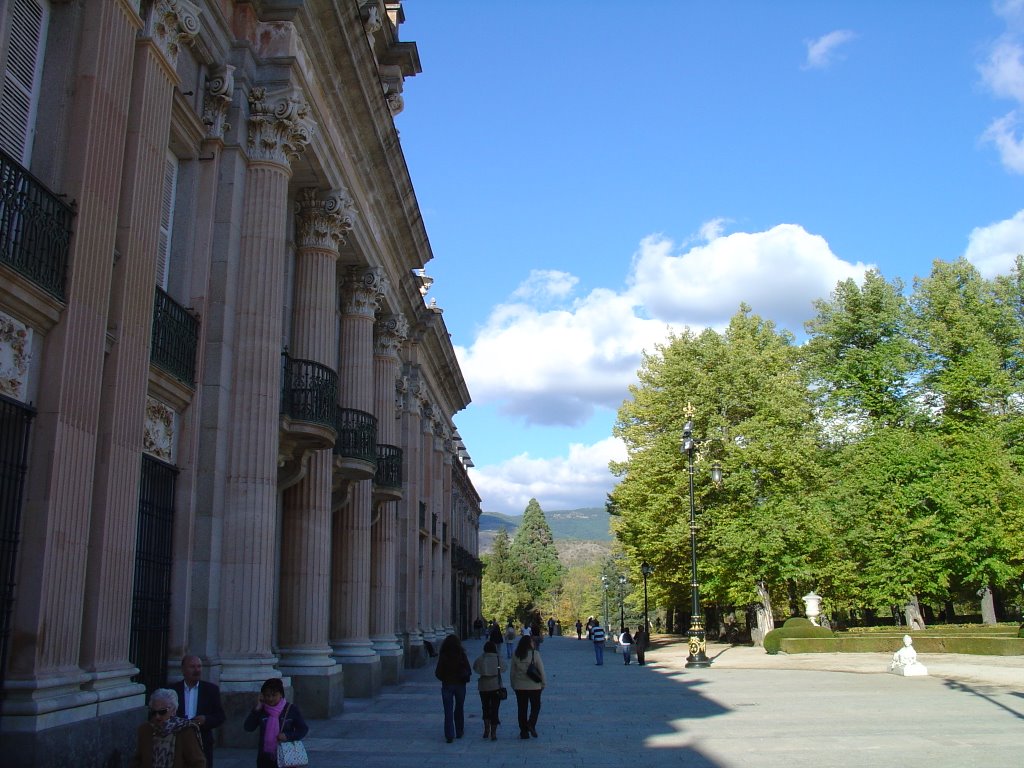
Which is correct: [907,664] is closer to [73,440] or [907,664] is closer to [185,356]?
[185,356]

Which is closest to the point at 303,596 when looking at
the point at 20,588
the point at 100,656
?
the point at 100,656

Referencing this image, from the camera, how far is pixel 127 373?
10039 millimetres

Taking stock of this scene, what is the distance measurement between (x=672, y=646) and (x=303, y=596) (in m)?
31.8

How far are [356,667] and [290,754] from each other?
44.9 feet

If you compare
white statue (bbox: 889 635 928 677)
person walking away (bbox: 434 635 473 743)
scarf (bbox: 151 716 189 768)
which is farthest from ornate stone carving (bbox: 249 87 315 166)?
white statue (bbox: 889 635 928 677)

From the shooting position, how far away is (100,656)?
9133mm

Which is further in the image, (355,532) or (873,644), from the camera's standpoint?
(873,644)

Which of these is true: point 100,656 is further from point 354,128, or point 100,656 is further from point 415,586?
point 415,586

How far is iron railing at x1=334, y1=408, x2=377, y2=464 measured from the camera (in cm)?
1972

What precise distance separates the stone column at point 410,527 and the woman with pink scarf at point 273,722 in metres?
21.6

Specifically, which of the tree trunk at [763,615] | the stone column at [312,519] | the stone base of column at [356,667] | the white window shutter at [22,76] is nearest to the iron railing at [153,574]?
the stone column at [312,519]

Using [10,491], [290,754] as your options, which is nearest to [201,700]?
[290,754]

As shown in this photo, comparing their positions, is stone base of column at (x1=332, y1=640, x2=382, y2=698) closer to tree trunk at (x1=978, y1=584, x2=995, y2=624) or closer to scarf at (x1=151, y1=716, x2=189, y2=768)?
scarf at (x1=151, y1=716, x2=189, y2=768)

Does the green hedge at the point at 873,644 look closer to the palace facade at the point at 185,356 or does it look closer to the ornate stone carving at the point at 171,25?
the palace facade at the point at 185,356
